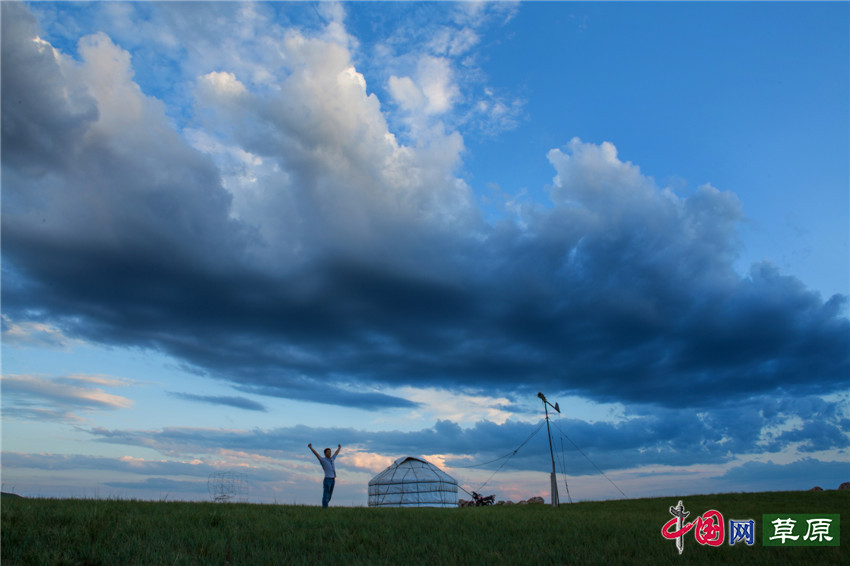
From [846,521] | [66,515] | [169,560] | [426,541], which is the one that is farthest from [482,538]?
[846,521]

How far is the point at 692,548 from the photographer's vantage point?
13.2m

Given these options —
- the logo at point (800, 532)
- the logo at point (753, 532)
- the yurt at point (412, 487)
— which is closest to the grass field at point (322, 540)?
the logo at point (753, 532)

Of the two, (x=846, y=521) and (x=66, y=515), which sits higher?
(x=66, y=515)

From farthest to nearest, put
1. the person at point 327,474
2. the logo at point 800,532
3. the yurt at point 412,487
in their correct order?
the yurt at point 412,487
the person at point 327,474
the logo at point 800,532

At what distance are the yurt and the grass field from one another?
2877 centimetres

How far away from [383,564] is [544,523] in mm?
8127

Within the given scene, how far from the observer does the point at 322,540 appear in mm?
12375

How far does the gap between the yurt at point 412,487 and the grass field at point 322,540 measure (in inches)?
1133

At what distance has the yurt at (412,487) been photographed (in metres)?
44.0

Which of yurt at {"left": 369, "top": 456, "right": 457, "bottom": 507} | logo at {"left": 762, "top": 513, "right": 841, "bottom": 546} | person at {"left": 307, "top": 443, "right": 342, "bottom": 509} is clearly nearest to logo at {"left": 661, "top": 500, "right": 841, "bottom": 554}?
logo at {"left": 762, "top": 513, "right": 841, "bottom": 546}

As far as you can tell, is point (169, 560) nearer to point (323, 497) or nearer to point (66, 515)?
point (66, 515)

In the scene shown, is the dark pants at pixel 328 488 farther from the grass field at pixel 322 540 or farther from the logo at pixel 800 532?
the logo at pixel 800 532

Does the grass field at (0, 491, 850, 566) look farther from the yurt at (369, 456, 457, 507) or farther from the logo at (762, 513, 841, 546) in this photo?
the yurt at (369, 456, 457, 507)

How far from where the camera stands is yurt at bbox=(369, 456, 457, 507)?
44031 millimetres
